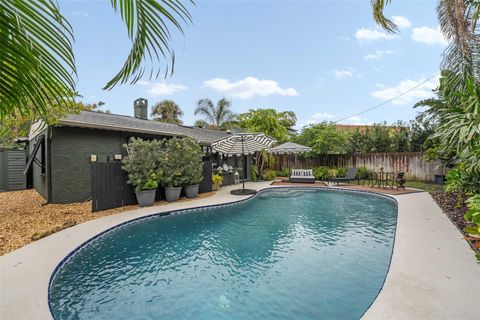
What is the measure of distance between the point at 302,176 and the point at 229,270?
11870mm

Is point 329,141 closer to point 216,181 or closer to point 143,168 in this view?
point 216,181

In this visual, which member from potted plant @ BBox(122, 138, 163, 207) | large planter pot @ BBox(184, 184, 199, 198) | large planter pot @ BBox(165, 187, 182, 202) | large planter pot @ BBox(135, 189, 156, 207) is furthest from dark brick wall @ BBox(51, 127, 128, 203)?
large planter pot @ BBox(184, 184, 199, 198)

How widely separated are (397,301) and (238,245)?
318 centimetres

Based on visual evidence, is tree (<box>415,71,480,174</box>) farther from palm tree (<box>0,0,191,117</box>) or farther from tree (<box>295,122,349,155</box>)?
tree (<box>295,122,349,155</box>)

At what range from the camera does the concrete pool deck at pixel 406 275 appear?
8.59 ft

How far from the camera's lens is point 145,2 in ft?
3.31

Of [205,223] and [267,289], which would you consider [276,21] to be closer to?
[205,223]

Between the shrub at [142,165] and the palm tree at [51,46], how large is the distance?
24.4ft

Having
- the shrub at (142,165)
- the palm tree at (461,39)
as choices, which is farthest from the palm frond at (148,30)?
the palm tree at (461,39)

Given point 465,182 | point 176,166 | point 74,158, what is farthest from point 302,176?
point 74,158

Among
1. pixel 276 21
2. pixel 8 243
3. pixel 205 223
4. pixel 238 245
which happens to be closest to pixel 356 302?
pixel 238 245

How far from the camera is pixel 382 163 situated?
15461 mm

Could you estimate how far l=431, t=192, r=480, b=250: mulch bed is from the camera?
177 inches

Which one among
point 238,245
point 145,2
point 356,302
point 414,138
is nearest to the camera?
point 145,2
